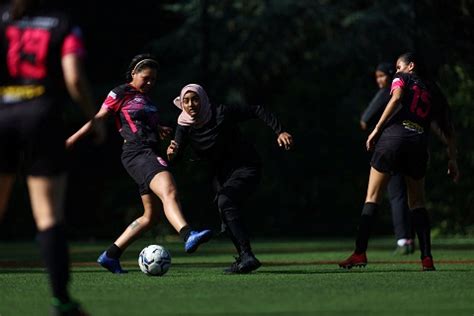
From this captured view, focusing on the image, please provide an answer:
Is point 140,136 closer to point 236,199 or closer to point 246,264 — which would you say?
point 236,199

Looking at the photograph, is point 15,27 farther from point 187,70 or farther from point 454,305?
point 187,70

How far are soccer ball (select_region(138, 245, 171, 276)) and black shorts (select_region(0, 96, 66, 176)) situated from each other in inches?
162

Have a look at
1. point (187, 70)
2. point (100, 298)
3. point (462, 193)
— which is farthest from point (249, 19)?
point (100, 298)

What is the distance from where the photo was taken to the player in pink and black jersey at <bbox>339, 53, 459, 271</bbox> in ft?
40.9

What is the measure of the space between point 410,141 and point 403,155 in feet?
0.47

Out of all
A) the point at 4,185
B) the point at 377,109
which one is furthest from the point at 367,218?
the point at 4,185

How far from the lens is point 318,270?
42.1ft

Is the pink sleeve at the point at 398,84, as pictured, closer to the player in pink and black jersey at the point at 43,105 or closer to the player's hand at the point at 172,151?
the player's hand at the point at 172,151

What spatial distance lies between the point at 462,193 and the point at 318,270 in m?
11.4

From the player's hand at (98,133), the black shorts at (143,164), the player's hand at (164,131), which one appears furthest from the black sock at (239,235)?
the player's hand at (98,133)

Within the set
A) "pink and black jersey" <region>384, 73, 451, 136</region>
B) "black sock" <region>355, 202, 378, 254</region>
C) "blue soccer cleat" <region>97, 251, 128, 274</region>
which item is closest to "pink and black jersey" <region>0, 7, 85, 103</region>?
"blue soccer cleat" <region>97, 251, 128, 274</region>

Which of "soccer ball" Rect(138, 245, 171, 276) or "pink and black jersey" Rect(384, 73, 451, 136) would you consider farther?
"pink and black jersey" Rect(384, 73, 451, 136)

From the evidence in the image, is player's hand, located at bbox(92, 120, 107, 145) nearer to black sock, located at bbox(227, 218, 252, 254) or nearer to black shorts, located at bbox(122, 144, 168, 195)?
black shorts, located at bbox(122, 144, 168, 195)

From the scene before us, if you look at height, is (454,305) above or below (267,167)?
above
